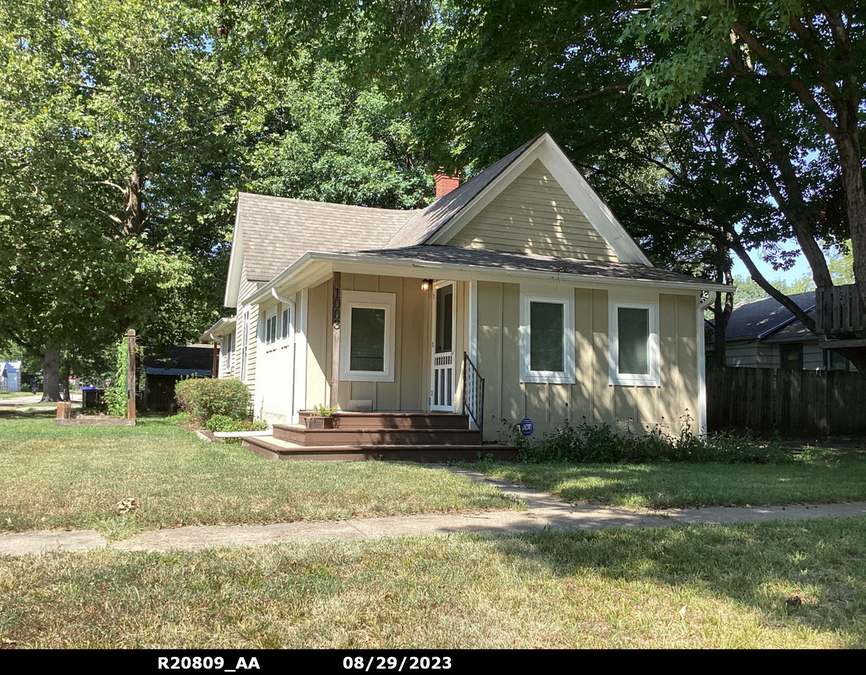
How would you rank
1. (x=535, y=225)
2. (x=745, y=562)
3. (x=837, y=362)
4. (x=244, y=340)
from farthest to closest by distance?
(x=837, y=362) → (x=244, y=340) → (x=535, y=225) → (x=745, y=562)

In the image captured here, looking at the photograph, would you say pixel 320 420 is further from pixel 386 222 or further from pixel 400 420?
pixel 386 222

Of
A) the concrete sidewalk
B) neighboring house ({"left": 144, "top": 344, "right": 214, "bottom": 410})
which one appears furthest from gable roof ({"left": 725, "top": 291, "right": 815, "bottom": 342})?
neighboring house ({"left": 144, "top": 344, "right": 214, "bottom": 410})

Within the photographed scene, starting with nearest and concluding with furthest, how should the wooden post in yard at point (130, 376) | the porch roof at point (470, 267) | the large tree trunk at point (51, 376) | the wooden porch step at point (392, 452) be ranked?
the wooden porch step at point (392, 452)
the porch roof at point (470, 267)
the wooden post in yard at point (130, 376)
the large tree trunk at point (51, 376)

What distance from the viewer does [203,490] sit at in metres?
6.68

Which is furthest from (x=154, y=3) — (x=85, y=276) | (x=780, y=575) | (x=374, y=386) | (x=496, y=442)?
Result: (x=780, y=575)

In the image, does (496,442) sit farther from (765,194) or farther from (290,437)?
(765,194)

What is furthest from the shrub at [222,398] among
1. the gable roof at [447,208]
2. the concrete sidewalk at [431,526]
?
the concrete sidewalk at [431,526]

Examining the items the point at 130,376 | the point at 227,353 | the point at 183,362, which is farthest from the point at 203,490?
the point at 183,362

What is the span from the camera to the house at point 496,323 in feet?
37.9

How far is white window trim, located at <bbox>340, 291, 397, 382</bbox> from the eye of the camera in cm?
1279

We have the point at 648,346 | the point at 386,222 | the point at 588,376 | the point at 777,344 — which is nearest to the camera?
the point at 588,376

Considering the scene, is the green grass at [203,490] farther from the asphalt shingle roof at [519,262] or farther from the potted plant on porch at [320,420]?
the asphalt shingle roof at [519,262]

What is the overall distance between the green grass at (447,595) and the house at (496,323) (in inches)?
245

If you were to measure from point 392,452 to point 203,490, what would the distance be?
158 inches
